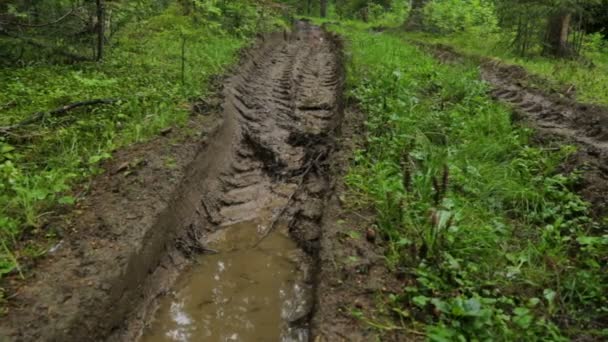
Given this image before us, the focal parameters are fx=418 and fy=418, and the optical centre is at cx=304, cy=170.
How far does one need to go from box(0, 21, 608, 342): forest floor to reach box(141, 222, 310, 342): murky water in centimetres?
2

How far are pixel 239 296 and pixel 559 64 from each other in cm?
958

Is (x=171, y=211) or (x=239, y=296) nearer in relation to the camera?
(x=239, y=296)

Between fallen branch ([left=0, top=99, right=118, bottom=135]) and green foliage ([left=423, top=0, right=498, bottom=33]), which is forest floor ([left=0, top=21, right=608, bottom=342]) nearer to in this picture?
fallen branch ([left=0, top=99, right=118, bottom=135])

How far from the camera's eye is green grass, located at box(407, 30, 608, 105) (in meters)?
7.24

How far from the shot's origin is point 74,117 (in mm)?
5184

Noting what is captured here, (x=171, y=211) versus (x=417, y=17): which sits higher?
(x=417, y=17)

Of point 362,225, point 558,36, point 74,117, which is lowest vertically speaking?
point 362,225

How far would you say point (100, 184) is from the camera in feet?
13.3

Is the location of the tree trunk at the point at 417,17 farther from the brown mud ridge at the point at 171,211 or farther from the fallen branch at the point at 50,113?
the fallen branch at the point at 50,113

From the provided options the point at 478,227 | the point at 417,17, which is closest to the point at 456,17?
the point at 417,17

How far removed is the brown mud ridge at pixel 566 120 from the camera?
163 inches

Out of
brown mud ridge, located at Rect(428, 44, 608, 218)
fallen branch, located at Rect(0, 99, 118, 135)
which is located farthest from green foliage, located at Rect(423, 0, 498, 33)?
fallen branch, located at Rect(0, 99, 118, 135)

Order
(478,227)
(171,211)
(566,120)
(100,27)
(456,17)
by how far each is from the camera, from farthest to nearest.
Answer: (456,17)
(100,27)
(566,120)
(171,211)
(478,227)

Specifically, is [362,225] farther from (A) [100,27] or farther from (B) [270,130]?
(A) [100,27]
